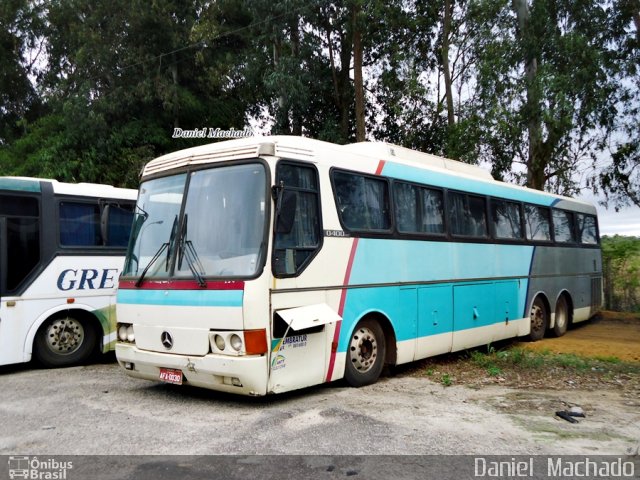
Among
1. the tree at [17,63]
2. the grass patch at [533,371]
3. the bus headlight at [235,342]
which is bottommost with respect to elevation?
the grass patch at [533,371]

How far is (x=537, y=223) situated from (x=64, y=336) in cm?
941

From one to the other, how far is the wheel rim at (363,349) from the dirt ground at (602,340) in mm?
4857

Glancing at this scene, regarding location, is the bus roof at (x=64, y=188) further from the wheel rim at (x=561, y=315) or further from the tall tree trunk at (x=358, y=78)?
the tall tree trunk at (x=358, y=78)

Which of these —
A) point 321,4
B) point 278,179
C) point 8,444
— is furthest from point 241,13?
point 8,444

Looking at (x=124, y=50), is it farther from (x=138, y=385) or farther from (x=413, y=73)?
(x=138, y=385)

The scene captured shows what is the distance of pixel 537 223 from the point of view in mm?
12523

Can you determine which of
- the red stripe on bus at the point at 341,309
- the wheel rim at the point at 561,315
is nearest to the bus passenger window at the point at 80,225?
the red stripe on bus at the point at 341,309

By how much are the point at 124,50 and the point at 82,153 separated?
160 inches

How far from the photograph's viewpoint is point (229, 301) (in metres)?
6.12

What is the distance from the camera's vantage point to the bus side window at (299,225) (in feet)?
21.1

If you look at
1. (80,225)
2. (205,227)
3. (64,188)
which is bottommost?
(205,227)

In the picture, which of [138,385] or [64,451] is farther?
[138,385]

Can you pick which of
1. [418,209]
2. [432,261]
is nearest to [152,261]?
[418,209]

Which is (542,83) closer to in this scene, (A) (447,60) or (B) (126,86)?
(A) (447,60)
